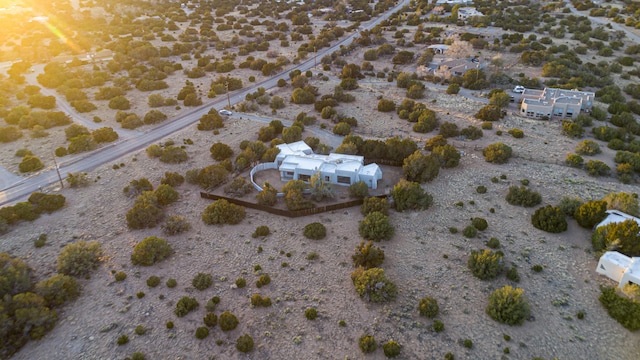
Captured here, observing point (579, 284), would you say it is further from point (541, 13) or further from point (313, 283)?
point (541, 13)

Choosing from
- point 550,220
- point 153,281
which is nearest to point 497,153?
point 550,220

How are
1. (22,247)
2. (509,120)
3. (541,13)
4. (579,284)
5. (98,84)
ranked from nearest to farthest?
1. (579,284)
2. (22,247)
3. (509,120)
4. (98,84)
5. (541,13)

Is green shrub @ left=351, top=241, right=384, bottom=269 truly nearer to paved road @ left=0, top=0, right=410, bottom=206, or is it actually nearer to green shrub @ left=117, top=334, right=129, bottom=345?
green shrub @ left=117, top=334, right=129, bottom=345

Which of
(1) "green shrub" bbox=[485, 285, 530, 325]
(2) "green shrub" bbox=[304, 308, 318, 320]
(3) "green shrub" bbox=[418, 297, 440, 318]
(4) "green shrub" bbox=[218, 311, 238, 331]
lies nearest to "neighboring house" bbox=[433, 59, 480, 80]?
(1) "green shrub" bbox=[485, 285, 530, 325]

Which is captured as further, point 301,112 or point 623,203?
point 301,112

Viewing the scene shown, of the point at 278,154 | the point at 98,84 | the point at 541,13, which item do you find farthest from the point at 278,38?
the point at 541,13

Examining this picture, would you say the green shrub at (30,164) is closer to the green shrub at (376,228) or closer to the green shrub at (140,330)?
the green shrub at (140,330)

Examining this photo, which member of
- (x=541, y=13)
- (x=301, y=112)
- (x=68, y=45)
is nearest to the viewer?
(x=301, y=112)
